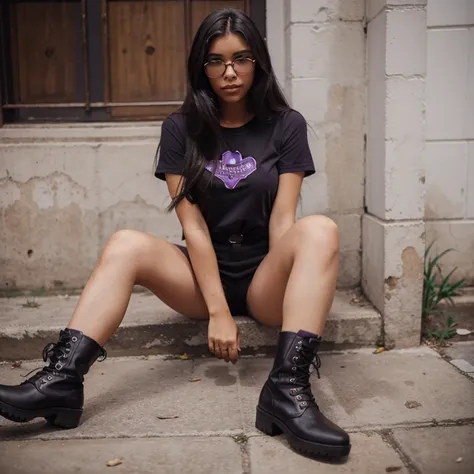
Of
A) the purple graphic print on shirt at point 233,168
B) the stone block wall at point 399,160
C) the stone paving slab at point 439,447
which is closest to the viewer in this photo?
the stone paving slab at point 439,447

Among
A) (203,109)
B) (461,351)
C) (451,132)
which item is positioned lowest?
(461,351)

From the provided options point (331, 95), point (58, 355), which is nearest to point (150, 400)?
point (58, 355)

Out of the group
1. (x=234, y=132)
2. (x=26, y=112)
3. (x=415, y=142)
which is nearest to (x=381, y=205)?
(x=415, y=142)

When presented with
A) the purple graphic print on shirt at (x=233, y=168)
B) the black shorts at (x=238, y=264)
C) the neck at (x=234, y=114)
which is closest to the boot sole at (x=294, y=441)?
the black shorts at (x=238, y=264)

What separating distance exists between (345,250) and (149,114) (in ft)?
4.28

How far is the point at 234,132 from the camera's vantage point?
2529mm

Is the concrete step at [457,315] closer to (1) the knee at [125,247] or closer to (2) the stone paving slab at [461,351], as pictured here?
(2) the stone paving slab at [461,351]

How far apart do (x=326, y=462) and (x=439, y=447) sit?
1.19 ft

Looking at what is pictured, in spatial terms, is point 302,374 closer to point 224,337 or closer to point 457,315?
point 224,337

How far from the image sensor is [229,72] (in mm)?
2309

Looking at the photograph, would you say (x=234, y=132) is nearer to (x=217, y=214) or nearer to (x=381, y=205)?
(x=217, y=214)

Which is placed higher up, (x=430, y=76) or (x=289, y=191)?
(x=430, y=76)

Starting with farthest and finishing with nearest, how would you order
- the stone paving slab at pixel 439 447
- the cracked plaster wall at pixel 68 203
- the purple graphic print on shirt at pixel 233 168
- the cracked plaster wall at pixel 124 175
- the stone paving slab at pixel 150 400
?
the cracked plaster wall at pixel 68 203 → the cracked plaster wall at pixel 124 175 → the purple graphic print on shirt at pixel 233 168 → the stone paving slab at pixel 150 400 → the stone paving slab at pixel 439 447

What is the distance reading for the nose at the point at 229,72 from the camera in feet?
7.57
